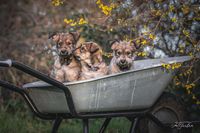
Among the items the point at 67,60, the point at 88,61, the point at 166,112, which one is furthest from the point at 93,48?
the point at 166,112

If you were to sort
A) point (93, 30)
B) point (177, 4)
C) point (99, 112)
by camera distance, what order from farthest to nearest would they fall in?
point (93, 30) → point (177, 4) → point (99, 112)

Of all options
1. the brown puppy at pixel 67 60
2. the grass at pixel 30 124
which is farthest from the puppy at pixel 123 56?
the grass at pixel 30 124

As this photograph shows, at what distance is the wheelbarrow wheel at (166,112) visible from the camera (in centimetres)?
322

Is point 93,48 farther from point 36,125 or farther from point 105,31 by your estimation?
point 36,125

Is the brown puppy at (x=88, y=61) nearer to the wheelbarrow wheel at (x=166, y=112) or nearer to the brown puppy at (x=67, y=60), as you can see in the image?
the brown puppy at (x=67, y=60)

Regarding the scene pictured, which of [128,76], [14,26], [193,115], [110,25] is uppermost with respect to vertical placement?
[14,26]

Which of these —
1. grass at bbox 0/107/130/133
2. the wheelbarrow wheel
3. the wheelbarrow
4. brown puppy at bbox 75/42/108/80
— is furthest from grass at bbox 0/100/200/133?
brown puppy at bbox 75/42/108/80

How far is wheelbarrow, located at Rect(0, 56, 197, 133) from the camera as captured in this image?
2473 mm

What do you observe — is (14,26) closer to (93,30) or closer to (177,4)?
(93,30)

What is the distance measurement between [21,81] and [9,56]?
1.77ft

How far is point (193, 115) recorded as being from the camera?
4500 mm

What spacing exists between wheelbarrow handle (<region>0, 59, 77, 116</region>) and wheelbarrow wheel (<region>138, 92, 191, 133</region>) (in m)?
1.03

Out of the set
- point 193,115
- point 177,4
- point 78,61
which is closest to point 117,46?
point 78,61

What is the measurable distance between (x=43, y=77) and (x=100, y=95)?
47 cm
